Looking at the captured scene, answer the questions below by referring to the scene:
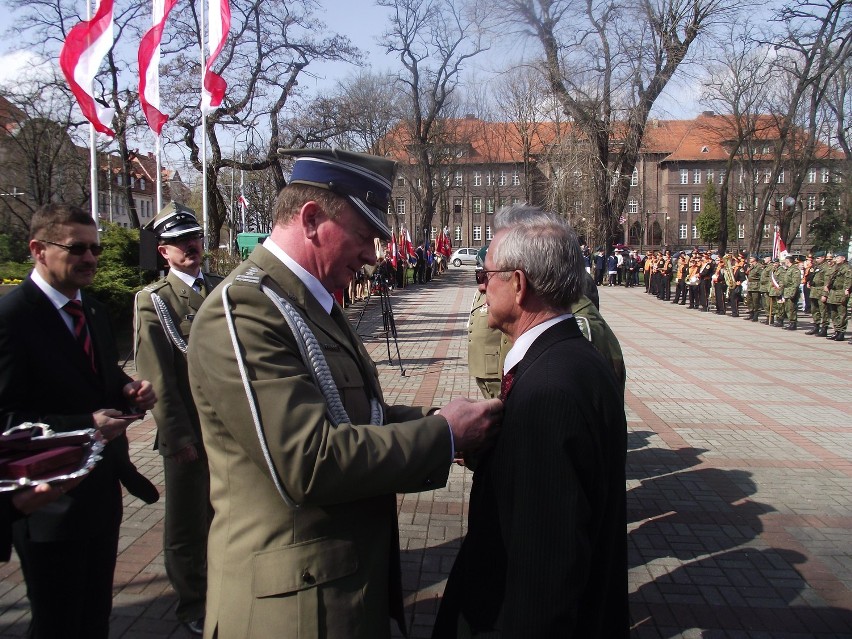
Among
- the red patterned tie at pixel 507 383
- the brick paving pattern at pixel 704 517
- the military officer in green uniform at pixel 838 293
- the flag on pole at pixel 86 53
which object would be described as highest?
the flag on pole at pixel 86 53

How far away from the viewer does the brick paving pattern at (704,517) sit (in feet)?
12.0

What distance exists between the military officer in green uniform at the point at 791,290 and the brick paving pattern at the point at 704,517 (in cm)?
709

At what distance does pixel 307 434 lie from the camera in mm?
1465

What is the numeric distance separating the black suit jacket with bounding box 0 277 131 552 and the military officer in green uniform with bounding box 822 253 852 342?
56.6 ft

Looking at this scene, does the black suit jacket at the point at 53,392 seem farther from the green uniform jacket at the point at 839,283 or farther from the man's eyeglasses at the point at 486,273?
the green uniform jacket at the point at 839,283

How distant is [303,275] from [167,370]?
73.4 inches

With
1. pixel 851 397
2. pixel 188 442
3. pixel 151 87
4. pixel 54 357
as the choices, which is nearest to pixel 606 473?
pixel 54 357

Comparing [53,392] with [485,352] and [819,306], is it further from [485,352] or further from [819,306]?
[819,306]

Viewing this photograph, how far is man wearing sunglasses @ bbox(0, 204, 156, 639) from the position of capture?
2.37 metres

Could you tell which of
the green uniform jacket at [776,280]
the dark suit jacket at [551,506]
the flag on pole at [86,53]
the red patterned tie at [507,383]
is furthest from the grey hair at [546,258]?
the green uniform jacket at [776,280]

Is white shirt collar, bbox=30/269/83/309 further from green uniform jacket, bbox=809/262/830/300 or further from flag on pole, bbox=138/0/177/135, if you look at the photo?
green uniform jacket, bbox=809/262/830/300

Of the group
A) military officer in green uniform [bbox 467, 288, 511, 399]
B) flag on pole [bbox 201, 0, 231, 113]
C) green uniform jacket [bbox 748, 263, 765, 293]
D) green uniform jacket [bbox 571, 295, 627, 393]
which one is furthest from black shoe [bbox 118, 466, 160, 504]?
green uniform jacket [bbox 748, 263, 765, 293]

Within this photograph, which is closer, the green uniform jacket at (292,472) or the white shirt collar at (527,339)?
the green uniform jacket at (292,472)

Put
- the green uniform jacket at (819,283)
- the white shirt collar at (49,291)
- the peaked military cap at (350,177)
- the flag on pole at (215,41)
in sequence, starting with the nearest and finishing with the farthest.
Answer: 1. the peaked military cap at (350,177)
2. the white shirt collar at (49,291)
3. the flag on pole at (215,41)
4. the green uniform jacket at (819,283)
